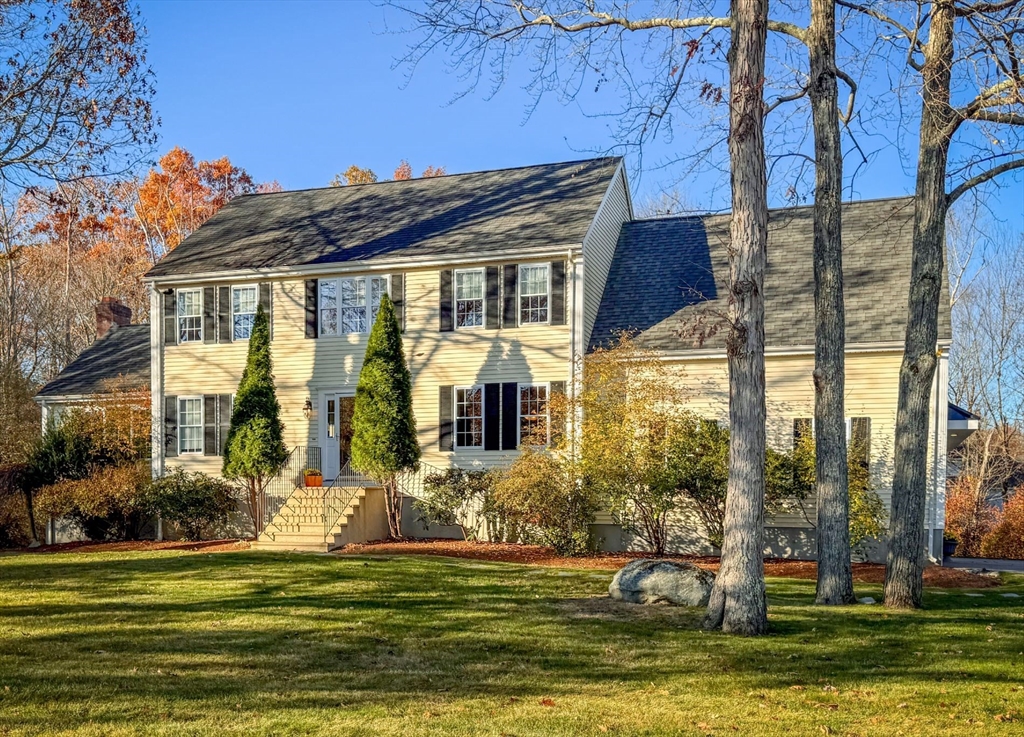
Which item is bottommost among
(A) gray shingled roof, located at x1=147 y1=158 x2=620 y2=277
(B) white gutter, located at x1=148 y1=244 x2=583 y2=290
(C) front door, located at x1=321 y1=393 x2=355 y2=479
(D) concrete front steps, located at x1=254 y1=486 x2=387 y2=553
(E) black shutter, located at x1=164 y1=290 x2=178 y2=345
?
(D) concrete front steps, located at x1=254 y1=486 x2=387 y2=553

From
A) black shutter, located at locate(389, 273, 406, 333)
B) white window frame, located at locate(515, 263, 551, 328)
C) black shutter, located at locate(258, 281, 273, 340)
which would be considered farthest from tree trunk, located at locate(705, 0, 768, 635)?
black shutter, located at locate(258, 281, 273, 340)

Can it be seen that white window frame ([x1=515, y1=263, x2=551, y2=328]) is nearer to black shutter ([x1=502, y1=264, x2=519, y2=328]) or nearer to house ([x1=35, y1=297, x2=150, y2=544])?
black shutter ([x1=502, y1=264, x2=519, y2=328])

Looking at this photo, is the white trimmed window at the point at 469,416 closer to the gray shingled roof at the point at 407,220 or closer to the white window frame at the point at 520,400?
the white window frame at the point at 520,400

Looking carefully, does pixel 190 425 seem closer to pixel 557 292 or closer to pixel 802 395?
pixel 557 292

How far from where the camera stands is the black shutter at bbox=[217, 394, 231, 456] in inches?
824

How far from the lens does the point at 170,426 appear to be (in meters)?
21.4

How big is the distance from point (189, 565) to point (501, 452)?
22.2 ft

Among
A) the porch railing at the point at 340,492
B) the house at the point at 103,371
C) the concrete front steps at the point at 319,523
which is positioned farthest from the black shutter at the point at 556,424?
the house at the point at 103,371

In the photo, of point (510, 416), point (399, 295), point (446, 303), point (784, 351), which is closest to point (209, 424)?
point (399, 295)

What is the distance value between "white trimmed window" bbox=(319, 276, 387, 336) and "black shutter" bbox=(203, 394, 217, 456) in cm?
314

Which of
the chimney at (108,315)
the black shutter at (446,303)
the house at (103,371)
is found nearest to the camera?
the black shutter at (446,303)

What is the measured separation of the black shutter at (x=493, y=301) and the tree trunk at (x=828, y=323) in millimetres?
8310

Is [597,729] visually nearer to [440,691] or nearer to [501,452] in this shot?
[440,691]

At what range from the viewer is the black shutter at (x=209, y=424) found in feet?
69.0
